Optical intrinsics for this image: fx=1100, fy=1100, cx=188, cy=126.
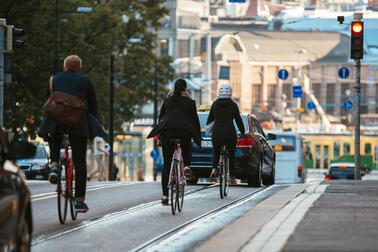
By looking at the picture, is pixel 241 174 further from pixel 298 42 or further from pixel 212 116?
pixel 298 42

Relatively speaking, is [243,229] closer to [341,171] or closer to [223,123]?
[223,123]

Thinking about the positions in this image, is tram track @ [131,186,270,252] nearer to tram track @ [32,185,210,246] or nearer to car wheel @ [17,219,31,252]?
tram track @ [32,185,210,246]

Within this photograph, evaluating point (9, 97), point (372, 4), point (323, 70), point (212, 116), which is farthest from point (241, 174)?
point (323, 70)

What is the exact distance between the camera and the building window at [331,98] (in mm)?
147125

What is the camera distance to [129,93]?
5212 centimetres

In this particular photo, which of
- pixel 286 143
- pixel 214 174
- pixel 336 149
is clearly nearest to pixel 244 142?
pixel 214 174

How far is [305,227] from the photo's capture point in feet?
33.3

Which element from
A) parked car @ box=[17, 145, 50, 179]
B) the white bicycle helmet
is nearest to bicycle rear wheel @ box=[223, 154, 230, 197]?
the white bicycle helmet

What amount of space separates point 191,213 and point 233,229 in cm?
321

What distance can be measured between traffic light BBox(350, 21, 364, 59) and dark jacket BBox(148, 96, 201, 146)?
51.8ft

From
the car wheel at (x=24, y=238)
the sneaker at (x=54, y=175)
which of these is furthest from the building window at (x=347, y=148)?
the car wheel at (x=24, y=238)

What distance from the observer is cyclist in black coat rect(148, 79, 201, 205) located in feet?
44.4

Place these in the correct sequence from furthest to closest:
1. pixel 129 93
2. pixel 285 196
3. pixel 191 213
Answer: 1. pixel 129 93
2. pixel 285 196
3. pixel 191 213

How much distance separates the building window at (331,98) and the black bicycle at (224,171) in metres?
131
